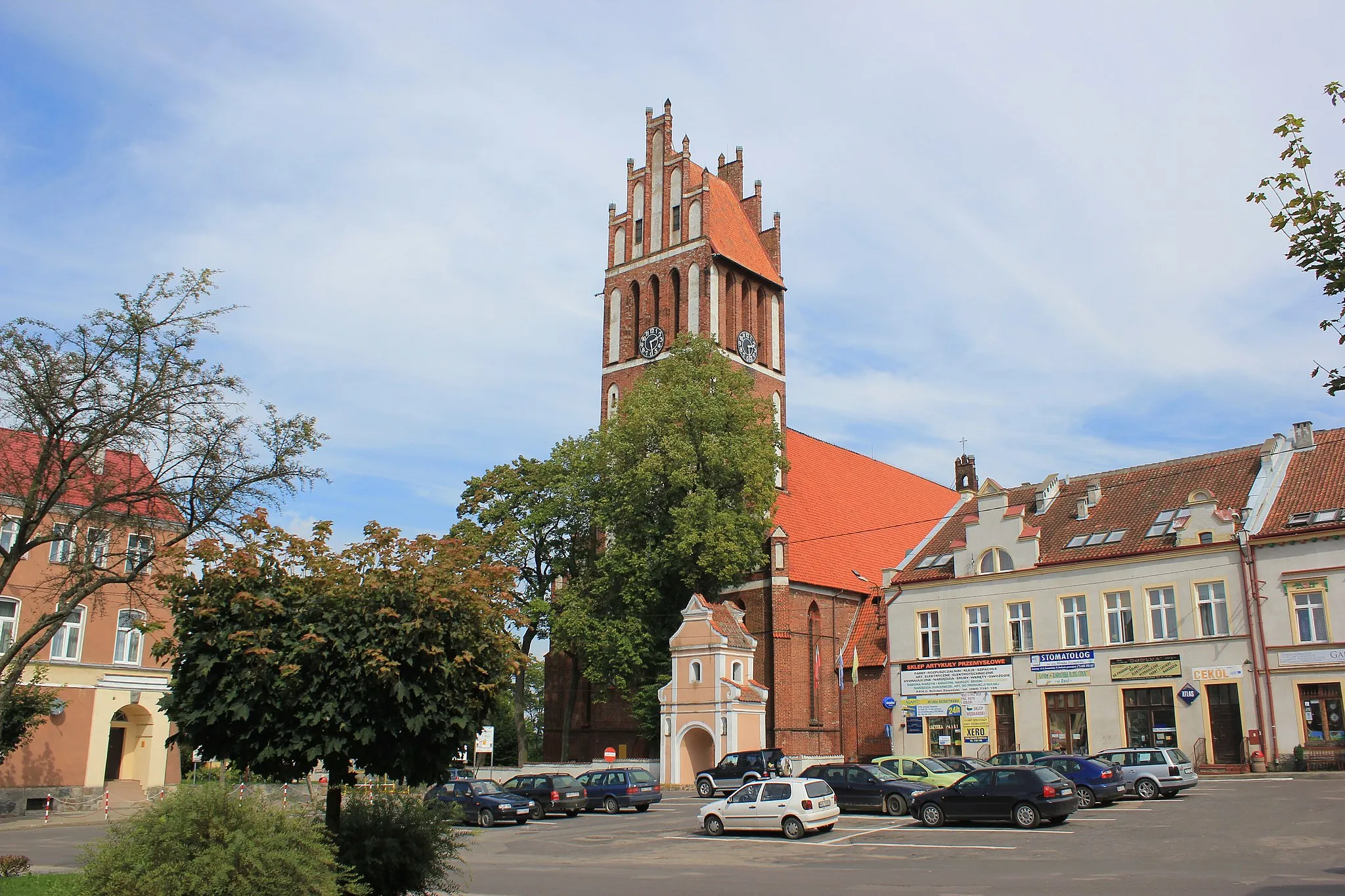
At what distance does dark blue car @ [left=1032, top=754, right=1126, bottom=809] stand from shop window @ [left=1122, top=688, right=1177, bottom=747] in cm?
941

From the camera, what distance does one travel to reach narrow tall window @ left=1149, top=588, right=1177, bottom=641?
3653 centimetres

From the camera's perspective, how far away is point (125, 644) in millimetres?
44875

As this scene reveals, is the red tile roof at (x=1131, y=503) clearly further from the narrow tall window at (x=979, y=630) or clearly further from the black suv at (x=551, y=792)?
the black suv at (x=551, y=792)

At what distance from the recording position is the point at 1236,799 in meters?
26.2

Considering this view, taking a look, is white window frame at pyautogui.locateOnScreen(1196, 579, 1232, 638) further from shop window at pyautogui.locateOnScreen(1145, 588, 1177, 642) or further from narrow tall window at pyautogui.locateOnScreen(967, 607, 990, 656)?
narrow tall window at pyautogui.locateOnScreen(967, 607, 990, 656)

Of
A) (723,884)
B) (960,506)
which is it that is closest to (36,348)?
(723,884)

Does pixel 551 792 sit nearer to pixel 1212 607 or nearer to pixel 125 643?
pixel 125 643

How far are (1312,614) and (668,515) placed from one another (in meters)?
23.4

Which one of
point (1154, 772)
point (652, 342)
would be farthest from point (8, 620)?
point (1154, 772)

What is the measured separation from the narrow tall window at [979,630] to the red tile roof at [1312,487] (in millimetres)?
9952

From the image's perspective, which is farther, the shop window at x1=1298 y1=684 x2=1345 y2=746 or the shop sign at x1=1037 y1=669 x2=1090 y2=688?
the shop sign at x1=1037 y1=669 x2=1090 y2=688

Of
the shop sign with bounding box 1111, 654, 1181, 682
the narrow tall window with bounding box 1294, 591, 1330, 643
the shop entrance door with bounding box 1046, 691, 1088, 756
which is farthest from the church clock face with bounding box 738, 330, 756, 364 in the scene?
the narrow tall window with bounding box 1294, 591, 1330, 643

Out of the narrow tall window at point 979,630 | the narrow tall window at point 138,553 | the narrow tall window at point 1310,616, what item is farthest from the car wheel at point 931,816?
the narrow tall window at point 138,553

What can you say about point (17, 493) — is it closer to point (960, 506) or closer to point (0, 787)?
point (0, 787)
